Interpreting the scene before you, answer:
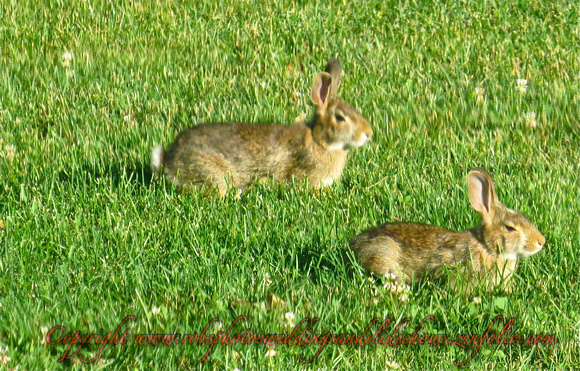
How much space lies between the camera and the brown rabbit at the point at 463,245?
486 cm

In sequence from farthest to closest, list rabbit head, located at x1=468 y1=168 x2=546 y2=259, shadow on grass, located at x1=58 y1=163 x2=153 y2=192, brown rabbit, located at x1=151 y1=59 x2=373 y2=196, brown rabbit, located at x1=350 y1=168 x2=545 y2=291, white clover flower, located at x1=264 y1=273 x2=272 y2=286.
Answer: brown rabbit, located at x1=151 y1=59 x2=373 y2=196
shadow on grass, located at x1=58 y1=163 x2=153 y2=192
rabbit head, located at x1=468 y1=168 x2=546 y2=259
brown rabbit, located at x1=350 y1=168 x2=545 y2=291
white clover flower, located at x1=264 y1=273 x2=272 y2=286

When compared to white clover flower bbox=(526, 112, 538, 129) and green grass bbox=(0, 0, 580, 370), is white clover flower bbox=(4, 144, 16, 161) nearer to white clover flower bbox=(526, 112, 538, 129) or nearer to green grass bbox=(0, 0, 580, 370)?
green grass bbox=(0, 0, 580, 370)

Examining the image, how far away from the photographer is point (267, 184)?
641 cm

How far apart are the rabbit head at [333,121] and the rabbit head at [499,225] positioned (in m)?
1.69

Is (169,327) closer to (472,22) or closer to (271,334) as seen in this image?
(271,334)

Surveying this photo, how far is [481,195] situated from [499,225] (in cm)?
20

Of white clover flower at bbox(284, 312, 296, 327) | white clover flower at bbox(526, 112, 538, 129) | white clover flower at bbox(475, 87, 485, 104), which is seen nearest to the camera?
white clover flower at bbox(284, 312, 296, 327)

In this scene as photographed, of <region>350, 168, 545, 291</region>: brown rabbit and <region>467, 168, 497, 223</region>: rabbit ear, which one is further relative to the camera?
<region>467, 168, 497, 223</region>: rabbit ear

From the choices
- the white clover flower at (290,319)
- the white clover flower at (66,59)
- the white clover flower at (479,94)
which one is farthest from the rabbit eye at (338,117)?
the white clover flower at (66,59)

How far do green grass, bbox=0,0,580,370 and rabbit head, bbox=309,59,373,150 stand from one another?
0.19m

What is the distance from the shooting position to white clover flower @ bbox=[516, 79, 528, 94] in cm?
789

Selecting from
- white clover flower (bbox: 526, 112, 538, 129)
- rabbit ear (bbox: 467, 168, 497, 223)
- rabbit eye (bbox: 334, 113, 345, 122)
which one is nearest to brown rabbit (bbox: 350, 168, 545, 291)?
rabbit ear (bbox: 467, 168, 497, 223)

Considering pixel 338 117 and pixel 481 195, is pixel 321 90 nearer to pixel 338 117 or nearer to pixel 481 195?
pixel 338 117

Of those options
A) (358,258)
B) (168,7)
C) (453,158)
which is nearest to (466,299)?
(358,258)
